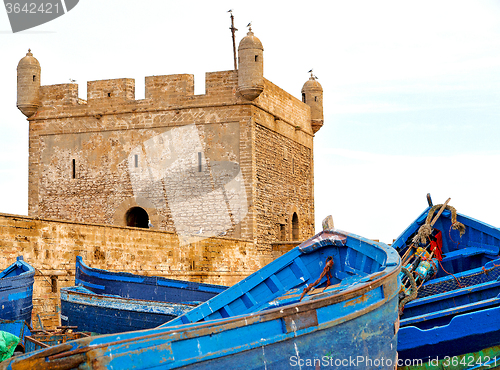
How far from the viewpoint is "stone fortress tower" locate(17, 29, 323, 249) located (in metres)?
20.4

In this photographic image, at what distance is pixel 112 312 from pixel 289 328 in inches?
172

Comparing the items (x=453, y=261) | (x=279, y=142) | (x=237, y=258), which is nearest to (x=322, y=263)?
(x=453, y=261)

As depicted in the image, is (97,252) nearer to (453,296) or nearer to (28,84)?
(453,296)

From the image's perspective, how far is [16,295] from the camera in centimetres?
868

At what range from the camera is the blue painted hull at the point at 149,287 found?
9906mm

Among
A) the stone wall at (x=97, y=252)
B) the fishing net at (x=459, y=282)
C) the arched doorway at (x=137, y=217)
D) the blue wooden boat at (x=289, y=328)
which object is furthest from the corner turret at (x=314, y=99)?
the blue wooden boat at (x=289, y=328)

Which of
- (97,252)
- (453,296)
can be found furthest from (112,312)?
(97,252)

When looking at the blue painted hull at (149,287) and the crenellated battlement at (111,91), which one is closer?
the blue painted hull at (149,287)

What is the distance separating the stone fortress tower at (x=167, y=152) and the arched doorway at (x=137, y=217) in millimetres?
36

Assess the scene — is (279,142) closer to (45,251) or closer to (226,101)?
(226,101)

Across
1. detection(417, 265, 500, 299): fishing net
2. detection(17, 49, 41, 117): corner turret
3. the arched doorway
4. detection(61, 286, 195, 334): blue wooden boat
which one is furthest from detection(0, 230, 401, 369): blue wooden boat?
detection(17, 49, 41, 117): corner turret

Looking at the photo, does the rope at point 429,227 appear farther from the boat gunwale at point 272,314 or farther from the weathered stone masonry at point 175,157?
the weathered stone masonry at point 175,157

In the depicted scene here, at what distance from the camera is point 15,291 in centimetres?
865

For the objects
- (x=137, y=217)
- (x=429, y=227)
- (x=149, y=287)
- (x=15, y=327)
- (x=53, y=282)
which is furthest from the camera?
(x=137, y=217)
